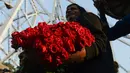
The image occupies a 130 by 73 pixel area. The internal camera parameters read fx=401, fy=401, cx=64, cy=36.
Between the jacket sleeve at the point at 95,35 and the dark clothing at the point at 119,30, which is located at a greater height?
the jacket sleeve at the point at 95,35

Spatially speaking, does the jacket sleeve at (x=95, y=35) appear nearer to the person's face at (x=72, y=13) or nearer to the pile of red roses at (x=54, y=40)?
the pile of red roses at (x=54, y=40)

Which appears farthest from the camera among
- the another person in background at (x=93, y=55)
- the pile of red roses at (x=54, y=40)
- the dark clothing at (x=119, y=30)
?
the dark clothing at (x=119, y=30)

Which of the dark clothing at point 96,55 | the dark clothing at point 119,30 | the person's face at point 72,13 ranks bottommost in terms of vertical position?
the dark clothing at point 119,30

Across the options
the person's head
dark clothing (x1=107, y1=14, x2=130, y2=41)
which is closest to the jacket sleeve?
the person's head

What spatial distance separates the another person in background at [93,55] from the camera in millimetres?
2158

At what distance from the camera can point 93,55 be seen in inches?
86.7

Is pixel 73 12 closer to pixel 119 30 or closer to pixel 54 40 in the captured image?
pixel 119 30

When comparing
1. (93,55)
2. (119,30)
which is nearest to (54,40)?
(93,55)

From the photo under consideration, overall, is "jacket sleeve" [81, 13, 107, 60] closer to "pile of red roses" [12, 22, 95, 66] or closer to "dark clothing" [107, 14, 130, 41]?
"pile of red roses" [12, 22, 95, 66]

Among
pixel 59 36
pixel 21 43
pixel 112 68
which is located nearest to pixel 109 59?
pixel 112 68

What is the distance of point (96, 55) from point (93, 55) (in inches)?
1.0

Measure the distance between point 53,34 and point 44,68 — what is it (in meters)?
0.19

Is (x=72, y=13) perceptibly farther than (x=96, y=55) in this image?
Yes

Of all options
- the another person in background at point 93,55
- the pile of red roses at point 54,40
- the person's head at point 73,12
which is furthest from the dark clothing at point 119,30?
the pile of red roses at point 54,40
